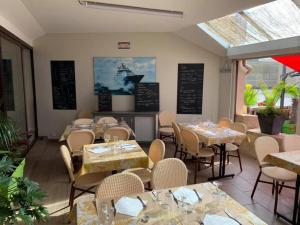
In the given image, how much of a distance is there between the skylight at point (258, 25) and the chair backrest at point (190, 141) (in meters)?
2.49

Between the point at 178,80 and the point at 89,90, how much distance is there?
93.0 inches

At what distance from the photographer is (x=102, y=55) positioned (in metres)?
6.27

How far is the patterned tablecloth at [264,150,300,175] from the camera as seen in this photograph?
2.71 metres

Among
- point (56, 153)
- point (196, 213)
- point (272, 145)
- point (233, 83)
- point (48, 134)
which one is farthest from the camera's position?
point (48, 134)

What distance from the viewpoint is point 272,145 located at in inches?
139

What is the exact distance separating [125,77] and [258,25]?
3281 mm

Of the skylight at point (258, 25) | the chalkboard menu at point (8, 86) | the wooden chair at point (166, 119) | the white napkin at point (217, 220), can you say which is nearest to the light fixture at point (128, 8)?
the skylight at point (258, 25)

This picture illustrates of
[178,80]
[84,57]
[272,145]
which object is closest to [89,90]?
[84,57]

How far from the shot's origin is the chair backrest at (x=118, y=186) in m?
2.09

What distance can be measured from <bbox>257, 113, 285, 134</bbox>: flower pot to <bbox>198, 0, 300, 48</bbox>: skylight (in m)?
1.53

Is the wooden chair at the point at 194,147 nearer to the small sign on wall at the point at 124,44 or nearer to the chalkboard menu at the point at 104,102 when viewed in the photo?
the chalkboard menu at the point at 104,102

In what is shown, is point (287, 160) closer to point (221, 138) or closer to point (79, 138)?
point (221, 138)

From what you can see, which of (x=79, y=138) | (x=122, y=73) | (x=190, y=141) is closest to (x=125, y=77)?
(x=122, y=73)

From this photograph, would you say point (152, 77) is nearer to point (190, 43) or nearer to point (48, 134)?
point (190, 43)
